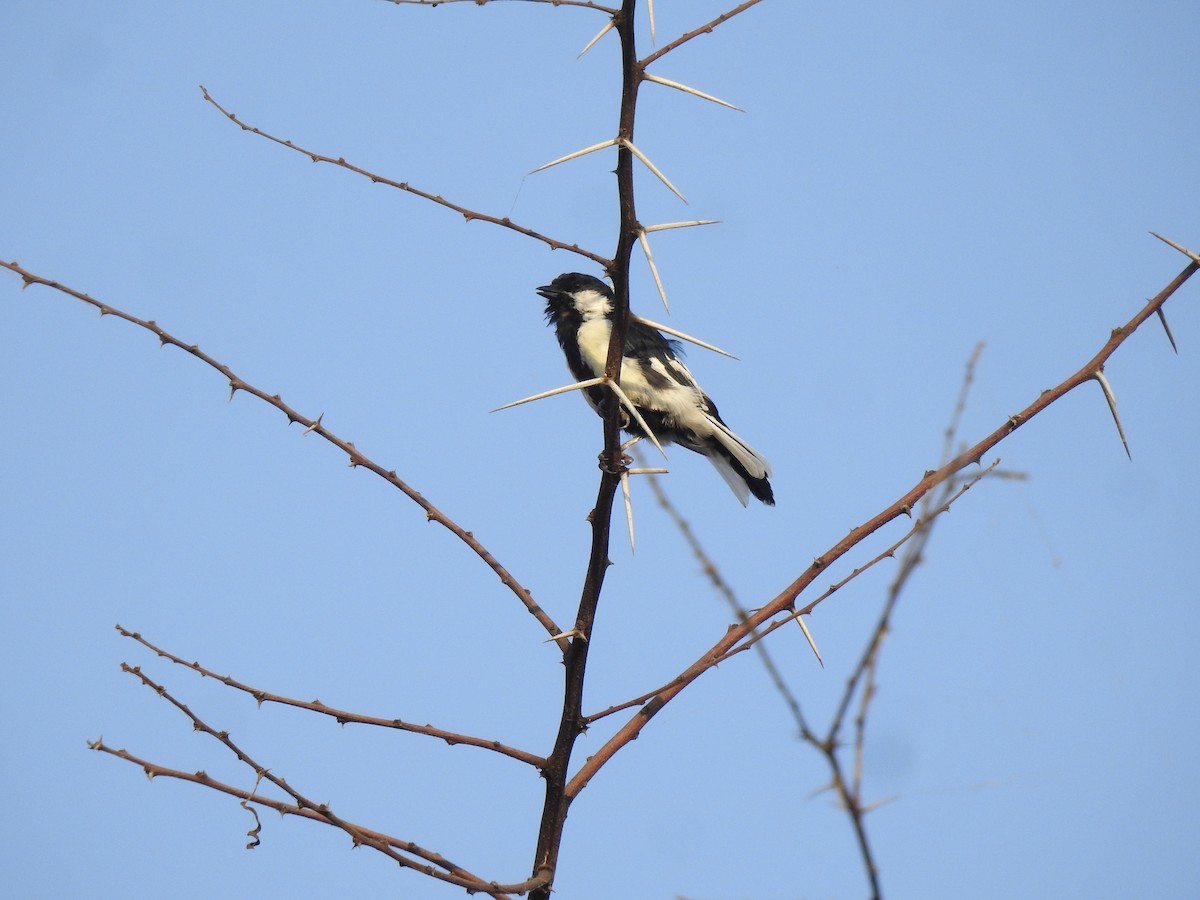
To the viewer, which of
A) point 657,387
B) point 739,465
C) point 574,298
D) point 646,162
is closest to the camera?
point 646,162

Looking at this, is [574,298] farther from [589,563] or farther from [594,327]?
[589,563]

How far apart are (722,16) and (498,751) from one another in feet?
5.46

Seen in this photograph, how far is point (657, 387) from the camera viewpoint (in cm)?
646

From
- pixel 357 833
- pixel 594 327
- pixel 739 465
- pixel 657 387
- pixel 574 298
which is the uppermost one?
pixel 574 298

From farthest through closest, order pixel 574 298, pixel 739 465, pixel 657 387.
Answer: pixel 574 298 < pixel 739 465 < pixel 657 387

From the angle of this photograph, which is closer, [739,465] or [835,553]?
[835,553]

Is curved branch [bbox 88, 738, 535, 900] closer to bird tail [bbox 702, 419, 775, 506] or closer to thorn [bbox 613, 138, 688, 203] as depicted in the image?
thorn [bbox 613, 138, 688, 203]

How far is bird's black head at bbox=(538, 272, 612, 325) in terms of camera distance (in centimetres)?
676

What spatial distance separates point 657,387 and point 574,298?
76cm

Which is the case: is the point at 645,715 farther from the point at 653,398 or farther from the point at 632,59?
the point at 653,398

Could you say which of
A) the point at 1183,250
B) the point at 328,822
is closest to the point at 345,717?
the point at 328,822

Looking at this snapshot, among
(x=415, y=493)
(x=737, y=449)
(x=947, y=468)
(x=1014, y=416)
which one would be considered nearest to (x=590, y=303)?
(x=737, y=449)

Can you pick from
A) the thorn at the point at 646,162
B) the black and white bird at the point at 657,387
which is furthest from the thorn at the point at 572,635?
the black and white bird at the point at 657,387

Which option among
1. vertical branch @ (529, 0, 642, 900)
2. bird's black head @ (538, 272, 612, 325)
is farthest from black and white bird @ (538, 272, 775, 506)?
vertical branch @ (529, 0, 642, 900)
